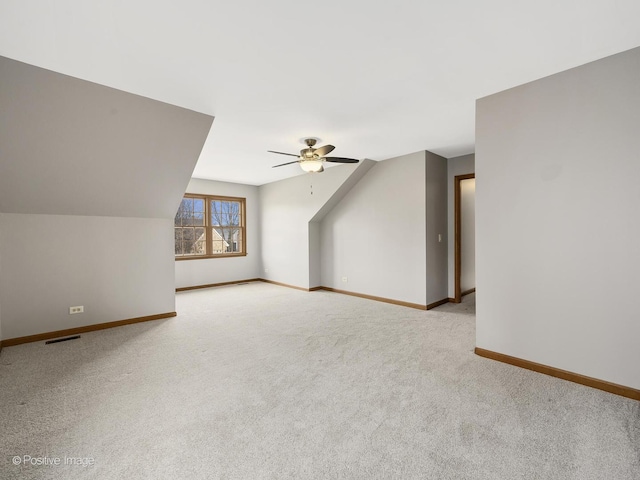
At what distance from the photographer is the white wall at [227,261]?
6.58m

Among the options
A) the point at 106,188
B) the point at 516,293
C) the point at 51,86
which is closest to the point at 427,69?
the point at 516,293

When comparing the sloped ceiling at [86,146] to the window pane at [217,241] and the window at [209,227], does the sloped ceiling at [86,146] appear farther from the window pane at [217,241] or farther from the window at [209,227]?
the window pane at [217,241]

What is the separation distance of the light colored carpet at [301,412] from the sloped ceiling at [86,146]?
1746 mm

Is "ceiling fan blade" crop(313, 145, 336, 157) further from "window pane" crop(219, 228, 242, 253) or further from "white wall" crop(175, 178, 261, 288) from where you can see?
"window pane" crop(219, 228, 242, 253)

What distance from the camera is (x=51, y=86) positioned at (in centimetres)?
248

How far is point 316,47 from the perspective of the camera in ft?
6.89

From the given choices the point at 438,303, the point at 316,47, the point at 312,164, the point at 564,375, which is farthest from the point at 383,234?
the point at 316,47

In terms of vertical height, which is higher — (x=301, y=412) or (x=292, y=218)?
(x=292, y=218)

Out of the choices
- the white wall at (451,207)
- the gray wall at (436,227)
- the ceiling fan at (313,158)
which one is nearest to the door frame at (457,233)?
the white wall at (451,207)

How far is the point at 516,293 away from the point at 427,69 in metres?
2.17

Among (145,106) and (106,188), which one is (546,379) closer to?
(145,106)

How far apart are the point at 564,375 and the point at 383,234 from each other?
3.22m

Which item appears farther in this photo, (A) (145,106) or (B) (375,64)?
(A) (145,106)

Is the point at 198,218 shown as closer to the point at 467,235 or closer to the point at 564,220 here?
the point at 467,235
